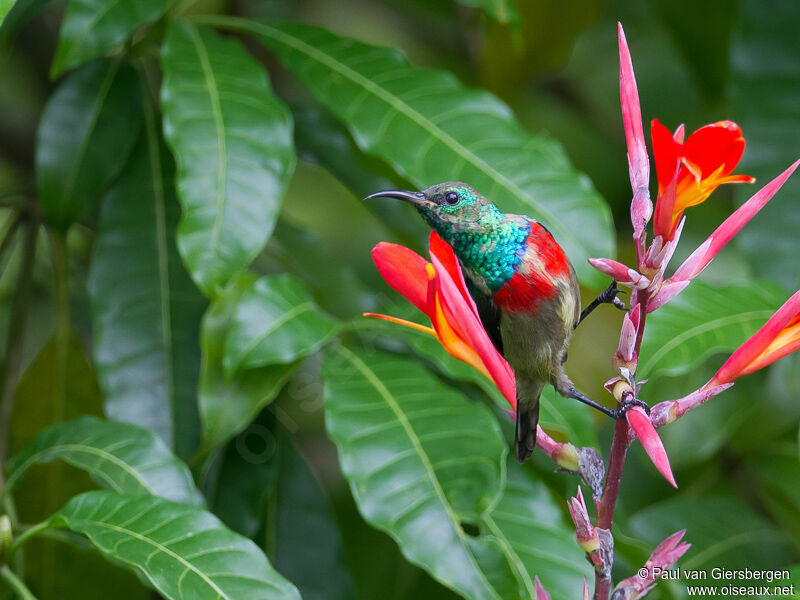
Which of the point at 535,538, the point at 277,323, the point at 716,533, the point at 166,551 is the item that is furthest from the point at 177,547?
the point at 716,533

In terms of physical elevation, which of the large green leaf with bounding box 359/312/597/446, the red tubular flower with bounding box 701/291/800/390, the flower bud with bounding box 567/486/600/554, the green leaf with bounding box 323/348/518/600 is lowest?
the green leaf with bounding box 323/348/518/600

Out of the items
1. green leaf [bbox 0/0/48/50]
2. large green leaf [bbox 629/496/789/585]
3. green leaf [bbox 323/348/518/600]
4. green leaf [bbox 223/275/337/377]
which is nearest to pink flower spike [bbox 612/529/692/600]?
green leaf [bbox 323/348/518/600]

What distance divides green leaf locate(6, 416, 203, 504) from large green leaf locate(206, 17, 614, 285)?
480 millimetres

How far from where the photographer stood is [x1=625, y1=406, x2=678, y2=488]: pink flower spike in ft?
1.61

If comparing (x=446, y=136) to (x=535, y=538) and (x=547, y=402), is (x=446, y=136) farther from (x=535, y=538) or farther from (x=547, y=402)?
(x=535, y=538)

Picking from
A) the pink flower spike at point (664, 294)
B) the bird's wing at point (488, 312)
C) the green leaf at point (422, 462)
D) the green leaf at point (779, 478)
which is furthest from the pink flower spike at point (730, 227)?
the green leaf at point (779, 478)

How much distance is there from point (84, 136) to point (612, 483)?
3.57 ft

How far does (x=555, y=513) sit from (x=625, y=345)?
2.08 ft

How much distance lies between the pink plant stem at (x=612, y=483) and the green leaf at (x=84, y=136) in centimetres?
101

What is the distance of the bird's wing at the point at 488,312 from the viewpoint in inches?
22.9

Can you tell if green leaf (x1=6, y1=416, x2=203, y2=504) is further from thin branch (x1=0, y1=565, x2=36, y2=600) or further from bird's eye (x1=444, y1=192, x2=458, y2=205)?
bird's eye (x1=444, y1=192, x2=458, y2=205)

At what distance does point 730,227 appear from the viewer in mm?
531

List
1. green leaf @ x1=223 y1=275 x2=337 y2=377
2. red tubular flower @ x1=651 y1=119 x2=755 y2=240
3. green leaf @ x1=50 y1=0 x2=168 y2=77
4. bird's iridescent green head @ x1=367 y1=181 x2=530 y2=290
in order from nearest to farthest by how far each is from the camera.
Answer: red tubular flower @ x1=651 y1=119 x2=755 y2=240 → bird's iridescent green head @ x1=367 y1=181 x2=530 y2=290 → green leaf @ x1=223 y1=275 x2=337 y2=377 → green leaf @ x1=50 y1=0 x2=168 y2=77

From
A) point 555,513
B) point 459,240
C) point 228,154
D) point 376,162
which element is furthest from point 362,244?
point 459,240
